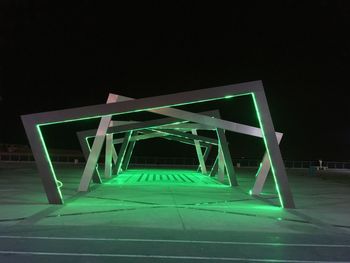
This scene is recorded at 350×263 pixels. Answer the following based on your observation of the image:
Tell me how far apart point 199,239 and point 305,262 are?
2486 millimetres

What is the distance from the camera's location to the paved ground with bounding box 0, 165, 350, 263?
7.96 metres

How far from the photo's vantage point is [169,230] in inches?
414

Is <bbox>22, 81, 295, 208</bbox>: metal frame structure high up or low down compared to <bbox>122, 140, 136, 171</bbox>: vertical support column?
up

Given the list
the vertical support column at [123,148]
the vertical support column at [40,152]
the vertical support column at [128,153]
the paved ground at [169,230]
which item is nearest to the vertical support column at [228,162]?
the paved ground at [169,230]

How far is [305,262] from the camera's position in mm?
7594

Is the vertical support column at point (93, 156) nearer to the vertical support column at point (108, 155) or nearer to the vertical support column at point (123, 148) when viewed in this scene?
the vertical support column at point (108, 155)

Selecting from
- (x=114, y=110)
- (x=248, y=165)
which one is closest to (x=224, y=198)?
(x=114, y=110)

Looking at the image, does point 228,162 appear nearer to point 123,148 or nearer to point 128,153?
point 123,148

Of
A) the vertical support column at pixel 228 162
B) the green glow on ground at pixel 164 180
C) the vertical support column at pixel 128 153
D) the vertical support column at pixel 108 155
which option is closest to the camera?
the vertical support column at pixel 228 162

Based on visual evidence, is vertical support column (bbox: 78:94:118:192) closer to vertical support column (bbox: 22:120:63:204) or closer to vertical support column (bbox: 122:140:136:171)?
Answer: vertical support column (bbox: 22:120:63:204)

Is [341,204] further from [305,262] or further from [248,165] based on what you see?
[248,165]

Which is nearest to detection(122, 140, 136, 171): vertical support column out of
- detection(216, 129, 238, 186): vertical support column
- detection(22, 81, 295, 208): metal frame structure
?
detection(216, 129, 238, 186): vertical support column

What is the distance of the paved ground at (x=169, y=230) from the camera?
7.96 meters

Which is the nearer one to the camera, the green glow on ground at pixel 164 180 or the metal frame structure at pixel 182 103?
the metal frame structure at pixel 182 103
